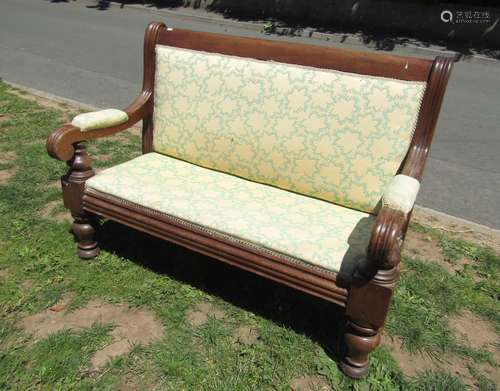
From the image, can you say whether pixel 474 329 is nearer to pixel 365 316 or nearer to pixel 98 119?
pixel 365 316

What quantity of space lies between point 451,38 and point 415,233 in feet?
27.6

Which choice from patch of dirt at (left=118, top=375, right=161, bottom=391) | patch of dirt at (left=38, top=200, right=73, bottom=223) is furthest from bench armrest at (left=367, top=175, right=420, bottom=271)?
patch of dirt at (left=38, top=200, right=73, bottom=223)

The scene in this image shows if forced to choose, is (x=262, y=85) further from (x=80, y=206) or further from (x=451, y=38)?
(x=451, y=38)

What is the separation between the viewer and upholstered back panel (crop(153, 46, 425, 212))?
2.32 metres

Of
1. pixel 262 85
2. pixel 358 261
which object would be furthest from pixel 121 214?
pixel 358 261

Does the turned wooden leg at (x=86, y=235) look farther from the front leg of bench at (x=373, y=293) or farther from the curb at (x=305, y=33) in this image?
the curb at (x=305, y=33)

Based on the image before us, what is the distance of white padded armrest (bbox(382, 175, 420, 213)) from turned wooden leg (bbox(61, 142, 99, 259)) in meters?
1.69

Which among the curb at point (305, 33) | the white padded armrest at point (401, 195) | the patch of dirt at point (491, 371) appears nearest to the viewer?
the white padded armrest at point (401, 195)

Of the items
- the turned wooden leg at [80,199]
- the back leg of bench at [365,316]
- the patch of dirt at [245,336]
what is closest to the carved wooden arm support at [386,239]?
the back leg of bench at [365,316]

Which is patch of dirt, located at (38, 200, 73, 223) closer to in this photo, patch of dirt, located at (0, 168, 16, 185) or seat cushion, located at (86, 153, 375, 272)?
patch of dirt, located at (0, 168, 16, 185)

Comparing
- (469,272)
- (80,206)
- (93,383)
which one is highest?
(80,206)

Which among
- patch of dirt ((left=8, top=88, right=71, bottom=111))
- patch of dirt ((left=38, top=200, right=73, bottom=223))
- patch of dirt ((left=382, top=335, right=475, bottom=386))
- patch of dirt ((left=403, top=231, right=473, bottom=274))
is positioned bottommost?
patch of dirt ((left=38, top=200, right=73, bottom=223))

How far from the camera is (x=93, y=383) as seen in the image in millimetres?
2039

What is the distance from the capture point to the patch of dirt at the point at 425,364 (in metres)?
2.21
